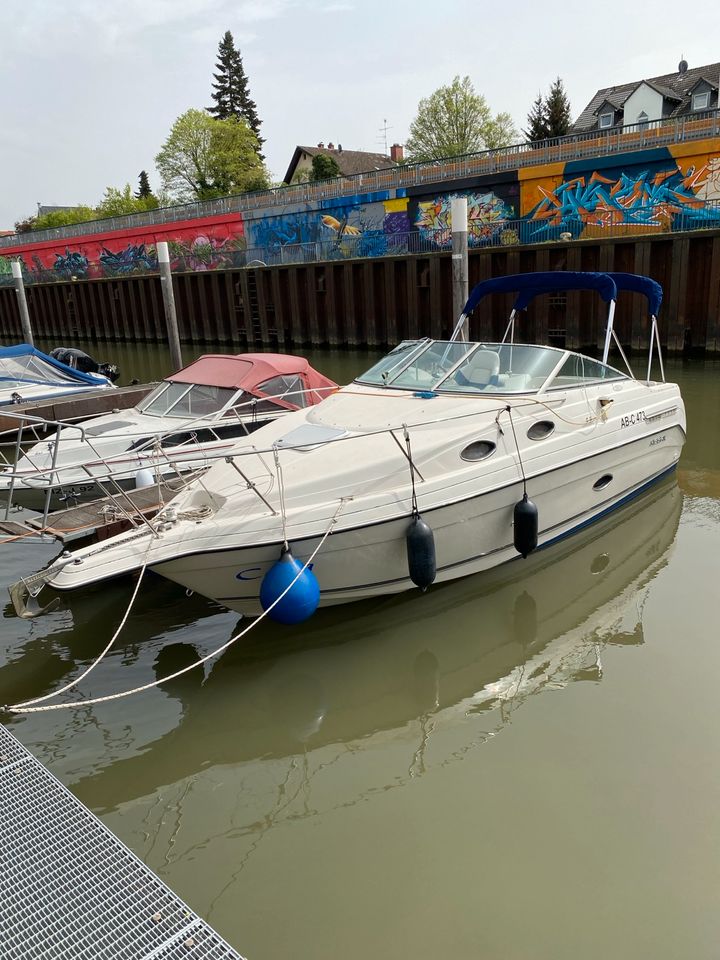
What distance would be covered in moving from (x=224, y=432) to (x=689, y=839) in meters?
7.25

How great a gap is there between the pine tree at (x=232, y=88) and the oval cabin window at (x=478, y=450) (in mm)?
66169

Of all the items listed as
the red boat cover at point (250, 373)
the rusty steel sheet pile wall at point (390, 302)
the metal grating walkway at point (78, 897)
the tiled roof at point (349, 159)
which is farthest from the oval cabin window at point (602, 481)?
the tiled roof at point (349, 159)

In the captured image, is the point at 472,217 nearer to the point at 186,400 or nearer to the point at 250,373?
the point at 250,373

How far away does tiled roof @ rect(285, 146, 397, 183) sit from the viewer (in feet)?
194

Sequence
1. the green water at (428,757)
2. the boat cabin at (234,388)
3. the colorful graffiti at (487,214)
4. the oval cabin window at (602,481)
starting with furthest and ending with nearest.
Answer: the colorful graffiti at (487,214), the boat cabin at (234,388), the oval cabin window at (602,481), the green water at (428,757)

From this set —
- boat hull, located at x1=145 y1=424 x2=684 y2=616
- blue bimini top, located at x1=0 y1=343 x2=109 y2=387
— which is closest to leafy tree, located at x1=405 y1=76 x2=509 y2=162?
blue bimini top, located at x1=0 y1=343 x2=109 y2=387

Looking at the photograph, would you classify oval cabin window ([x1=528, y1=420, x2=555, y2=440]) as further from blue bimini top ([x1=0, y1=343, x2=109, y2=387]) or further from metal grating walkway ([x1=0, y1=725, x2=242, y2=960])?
blue bimini top ([x1=0, y1=343, x2=109, y2=387])

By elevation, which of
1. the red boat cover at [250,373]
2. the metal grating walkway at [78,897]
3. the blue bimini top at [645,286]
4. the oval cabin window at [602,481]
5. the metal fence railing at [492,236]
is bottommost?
the metal grating walkway at [78,897]

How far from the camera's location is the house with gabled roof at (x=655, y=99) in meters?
42.2

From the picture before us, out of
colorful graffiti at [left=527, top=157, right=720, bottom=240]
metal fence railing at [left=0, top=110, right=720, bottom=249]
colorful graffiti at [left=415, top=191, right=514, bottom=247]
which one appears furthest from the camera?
colorful graffiti at [left=415, top=191, right=514, bottom=247]

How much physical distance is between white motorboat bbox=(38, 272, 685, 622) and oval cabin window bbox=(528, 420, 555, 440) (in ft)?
0.05

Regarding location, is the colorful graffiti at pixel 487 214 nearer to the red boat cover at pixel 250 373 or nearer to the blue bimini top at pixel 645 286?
the blue bimini top at pixel 645 286

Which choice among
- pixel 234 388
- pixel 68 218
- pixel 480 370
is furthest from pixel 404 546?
pixel 68 218

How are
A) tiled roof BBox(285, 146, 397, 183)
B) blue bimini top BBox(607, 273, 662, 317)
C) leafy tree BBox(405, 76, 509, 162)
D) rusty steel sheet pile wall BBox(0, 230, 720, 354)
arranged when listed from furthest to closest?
tiled roof BBox(285, 146, 397, 183) < leafy tree BBox(405, 76, 509, 162) < rusty steel sheet pile wall BBox(0, 230, 720, 354) < blue bimini top BBox(607, 273, 662, 317)
